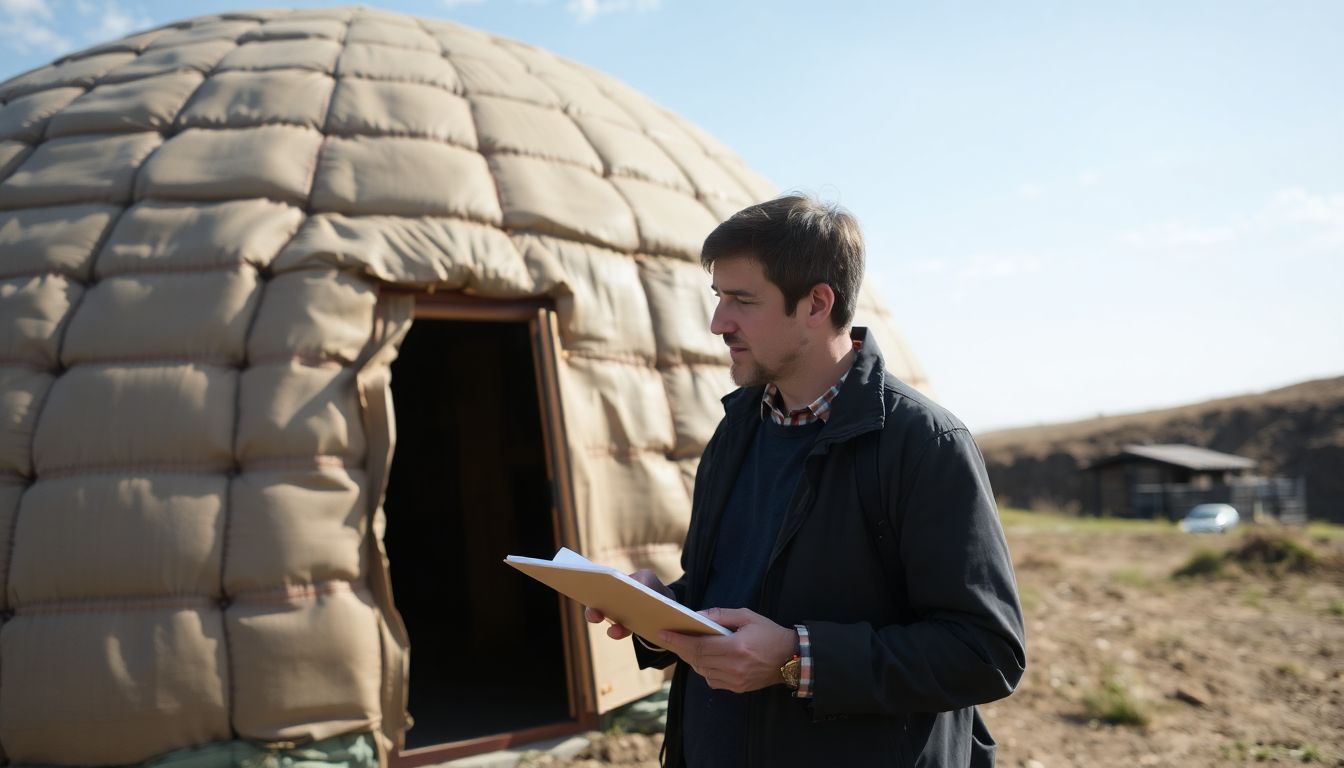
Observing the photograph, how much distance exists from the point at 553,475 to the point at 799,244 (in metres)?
2.64

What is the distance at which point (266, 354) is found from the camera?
3.58 meters

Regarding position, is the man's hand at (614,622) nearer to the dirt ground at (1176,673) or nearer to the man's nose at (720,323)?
the man's nose at (720,323)

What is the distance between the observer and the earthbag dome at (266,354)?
3301 mm

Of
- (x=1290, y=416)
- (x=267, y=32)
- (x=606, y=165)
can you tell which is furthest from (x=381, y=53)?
(x=1290, y=416)

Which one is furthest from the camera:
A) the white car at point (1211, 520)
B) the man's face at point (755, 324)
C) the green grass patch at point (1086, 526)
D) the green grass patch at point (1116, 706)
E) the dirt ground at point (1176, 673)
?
the white car at point (1211, 520)

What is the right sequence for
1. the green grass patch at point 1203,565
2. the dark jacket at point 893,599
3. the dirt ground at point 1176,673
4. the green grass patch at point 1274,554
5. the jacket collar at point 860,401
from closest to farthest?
1. the dark jacket at point 893,599
2. the jacket collar at point 860,401
3. the dirt ground at point 1176,673
4. the green grass patch at point 1274,554
5. the green grass patch at point 1203,565

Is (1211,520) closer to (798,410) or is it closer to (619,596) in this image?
(798,410)

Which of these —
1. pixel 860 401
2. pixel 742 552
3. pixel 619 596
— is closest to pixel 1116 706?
pixel 742 552

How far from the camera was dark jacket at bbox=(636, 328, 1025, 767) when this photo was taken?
4.64 feet

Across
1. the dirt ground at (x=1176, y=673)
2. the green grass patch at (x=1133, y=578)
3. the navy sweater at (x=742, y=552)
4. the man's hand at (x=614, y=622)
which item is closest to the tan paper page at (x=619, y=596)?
the man's hand at (x=614, y=622)

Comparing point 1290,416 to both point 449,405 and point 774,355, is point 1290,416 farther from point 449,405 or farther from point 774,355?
point 774,355

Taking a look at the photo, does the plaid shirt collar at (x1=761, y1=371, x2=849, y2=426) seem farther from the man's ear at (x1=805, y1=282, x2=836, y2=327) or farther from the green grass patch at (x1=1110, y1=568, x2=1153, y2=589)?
the green grass patch at (x1=1110, y1=568, x2=1153, y2=589)

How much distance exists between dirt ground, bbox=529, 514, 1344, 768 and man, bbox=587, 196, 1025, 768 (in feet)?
8.13

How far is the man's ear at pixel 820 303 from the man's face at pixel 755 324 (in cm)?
2
